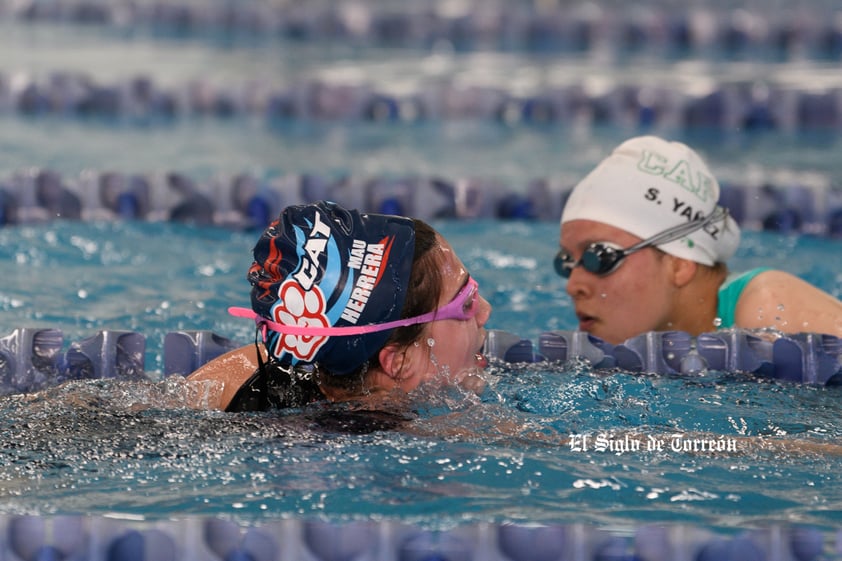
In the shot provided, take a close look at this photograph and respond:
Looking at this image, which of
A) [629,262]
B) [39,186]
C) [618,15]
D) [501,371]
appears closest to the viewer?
[501,371]

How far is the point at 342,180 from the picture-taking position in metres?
5.14

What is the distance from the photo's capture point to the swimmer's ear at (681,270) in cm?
348

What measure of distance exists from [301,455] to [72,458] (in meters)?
0.47

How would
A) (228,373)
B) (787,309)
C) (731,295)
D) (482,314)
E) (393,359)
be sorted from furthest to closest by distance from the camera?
1. (731,295)
2. (787,309)
3. (228,373)
4. (482,314)
5. (393,359)

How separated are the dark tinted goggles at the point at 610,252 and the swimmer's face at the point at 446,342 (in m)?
0.78

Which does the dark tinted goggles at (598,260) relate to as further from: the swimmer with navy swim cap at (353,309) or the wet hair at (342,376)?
the wet hair at (342,376)

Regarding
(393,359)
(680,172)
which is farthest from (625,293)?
(393,359)

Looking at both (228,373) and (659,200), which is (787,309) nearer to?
(659,200)

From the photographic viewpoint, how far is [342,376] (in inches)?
103

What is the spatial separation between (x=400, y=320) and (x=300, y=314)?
215mm

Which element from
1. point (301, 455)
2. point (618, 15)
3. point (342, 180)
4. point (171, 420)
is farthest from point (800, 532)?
point (618, 15)

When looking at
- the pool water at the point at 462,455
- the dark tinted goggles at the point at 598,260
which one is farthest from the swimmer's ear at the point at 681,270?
the pool water at the point at 462,455

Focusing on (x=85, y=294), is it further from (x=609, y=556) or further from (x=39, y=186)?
(x=609, y=556)

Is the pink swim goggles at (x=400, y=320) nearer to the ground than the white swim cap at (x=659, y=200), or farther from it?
nearer to the ground
